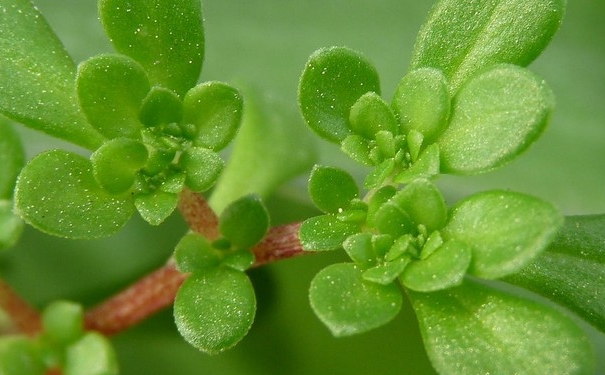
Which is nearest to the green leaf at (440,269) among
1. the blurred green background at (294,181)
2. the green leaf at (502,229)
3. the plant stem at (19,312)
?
the green leaf at (502,229)

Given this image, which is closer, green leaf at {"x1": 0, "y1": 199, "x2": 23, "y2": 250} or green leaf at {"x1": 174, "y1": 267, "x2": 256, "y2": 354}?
green leaf at {"x1": 174, "y1": 267, "x2": 256, "y2": 354}

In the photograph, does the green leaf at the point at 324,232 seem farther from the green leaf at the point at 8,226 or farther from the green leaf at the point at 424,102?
the green leaf at the point at 8,226

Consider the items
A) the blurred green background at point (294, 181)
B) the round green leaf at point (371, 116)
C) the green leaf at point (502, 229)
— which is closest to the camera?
the green leaf at point (502, 229)

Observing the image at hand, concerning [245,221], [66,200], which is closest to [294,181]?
[245,221]

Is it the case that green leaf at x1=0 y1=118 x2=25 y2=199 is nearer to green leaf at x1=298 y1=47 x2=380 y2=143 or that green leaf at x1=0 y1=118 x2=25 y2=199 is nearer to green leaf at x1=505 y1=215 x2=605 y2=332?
green leaf at x1=298 y1=47 x2=380 y2=143

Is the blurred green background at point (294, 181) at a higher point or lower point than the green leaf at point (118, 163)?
lower

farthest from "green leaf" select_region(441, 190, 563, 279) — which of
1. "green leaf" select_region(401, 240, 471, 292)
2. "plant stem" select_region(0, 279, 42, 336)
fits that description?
"plant stem" select_region(0, 279, 42, 336)

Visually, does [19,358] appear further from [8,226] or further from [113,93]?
[113,93]
